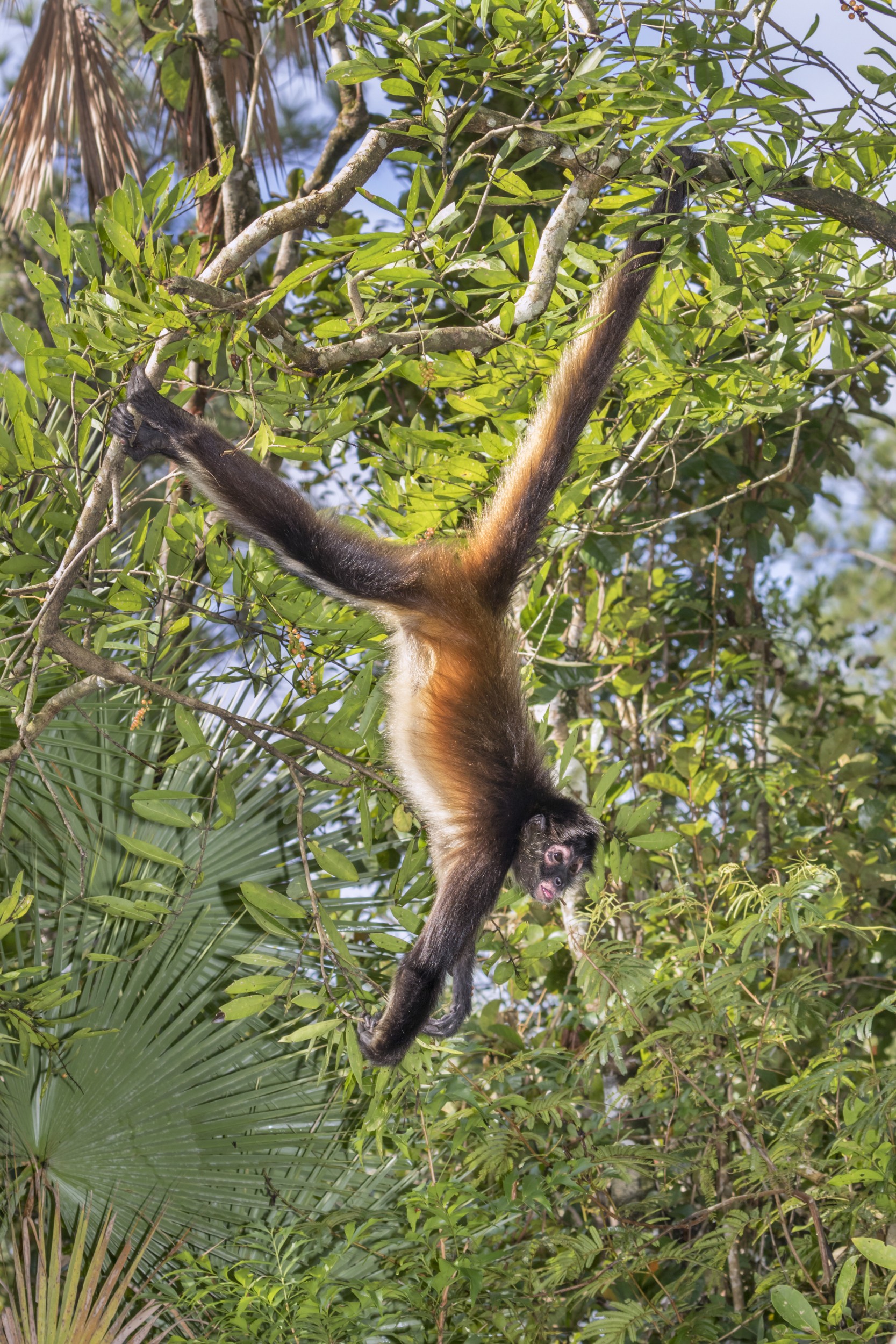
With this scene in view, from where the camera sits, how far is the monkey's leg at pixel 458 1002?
6.75 ft

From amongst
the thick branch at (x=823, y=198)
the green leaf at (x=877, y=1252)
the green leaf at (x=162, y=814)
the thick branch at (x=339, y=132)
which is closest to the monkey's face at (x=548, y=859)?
the green leaf at (x=162, y=814)

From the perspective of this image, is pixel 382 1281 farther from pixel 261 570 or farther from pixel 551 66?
pixel 551 66

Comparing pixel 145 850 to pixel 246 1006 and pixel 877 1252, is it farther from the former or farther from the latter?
pixel 877 1252

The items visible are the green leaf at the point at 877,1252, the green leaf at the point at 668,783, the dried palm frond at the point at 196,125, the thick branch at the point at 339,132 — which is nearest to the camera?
the green leaf at the point at 877,1252

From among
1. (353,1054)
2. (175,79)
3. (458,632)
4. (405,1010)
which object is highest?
(175,79)

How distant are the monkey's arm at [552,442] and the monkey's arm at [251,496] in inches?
9.1

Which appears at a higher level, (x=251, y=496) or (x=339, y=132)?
(x=339, y=132)

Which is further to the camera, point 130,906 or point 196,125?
point 196,125

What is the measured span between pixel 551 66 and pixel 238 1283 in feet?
7.35

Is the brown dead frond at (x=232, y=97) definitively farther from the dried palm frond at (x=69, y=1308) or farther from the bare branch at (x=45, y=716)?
the dried palm frond at (x=69, y=1308)

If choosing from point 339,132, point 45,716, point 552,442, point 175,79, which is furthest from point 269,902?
point 175,79

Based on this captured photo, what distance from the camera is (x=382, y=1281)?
219 cm

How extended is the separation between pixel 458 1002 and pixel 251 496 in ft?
3.40

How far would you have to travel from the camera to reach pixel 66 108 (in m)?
4.47
